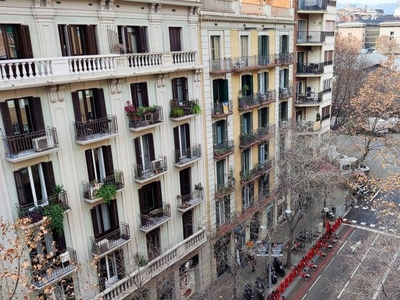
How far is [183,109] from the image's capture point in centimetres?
2553

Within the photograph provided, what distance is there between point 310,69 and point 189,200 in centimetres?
2368

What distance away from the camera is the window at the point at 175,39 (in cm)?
2498

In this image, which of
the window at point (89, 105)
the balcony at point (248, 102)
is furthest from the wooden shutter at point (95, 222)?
the balcony at point (248, 102)

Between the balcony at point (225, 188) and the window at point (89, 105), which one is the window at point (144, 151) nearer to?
the window at point (89, 105)

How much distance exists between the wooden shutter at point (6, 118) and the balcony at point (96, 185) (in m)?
4.89

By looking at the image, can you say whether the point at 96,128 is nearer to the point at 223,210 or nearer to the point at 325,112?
the point at 223,210

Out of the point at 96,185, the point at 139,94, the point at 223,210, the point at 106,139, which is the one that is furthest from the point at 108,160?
the point at 223,210

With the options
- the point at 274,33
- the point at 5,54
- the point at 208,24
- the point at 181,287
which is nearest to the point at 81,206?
the point at 5,54

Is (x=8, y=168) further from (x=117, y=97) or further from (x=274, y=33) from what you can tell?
(x=274, y=33)

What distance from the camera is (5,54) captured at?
17172 millimetres

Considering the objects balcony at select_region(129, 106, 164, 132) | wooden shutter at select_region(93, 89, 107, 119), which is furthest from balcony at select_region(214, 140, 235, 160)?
wooden shutter at select_region(93, 89, 107, 119)

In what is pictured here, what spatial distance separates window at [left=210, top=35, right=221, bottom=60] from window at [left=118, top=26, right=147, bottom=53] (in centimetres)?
690

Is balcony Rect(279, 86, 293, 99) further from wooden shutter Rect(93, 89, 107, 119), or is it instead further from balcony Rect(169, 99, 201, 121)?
wooden shutter Rect(93, 89, 107, 119)

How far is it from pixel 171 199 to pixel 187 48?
35.5ft
